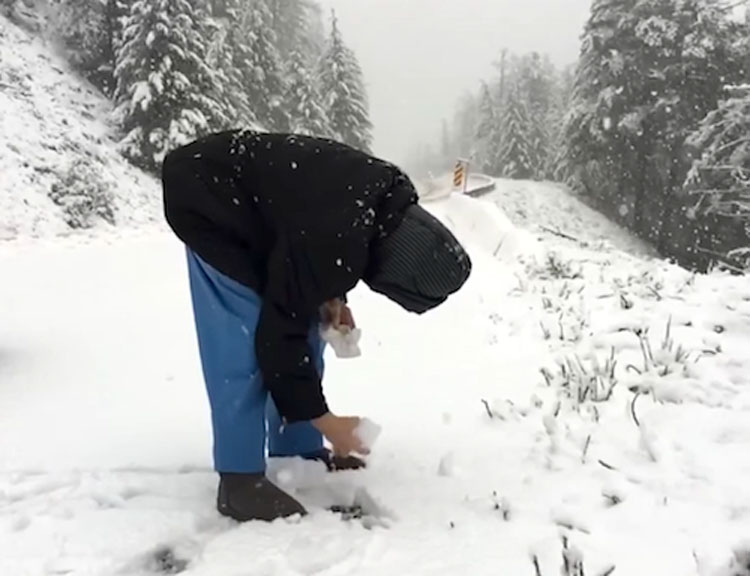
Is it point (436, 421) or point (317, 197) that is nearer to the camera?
point (317, 197)

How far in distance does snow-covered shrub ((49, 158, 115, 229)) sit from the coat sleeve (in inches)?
424

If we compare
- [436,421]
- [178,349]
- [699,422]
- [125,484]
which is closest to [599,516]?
[699,422]

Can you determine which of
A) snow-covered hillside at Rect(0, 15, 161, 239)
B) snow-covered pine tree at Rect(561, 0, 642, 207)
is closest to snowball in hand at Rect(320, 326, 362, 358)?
snow-covered hillside at Rect(0, 15, 161, 239)

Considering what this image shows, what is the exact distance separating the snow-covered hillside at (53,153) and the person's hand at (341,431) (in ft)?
31.2

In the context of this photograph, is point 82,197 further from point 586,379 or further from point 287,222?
point 287,222

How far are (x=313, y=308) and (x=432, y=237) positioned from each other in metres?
0.44

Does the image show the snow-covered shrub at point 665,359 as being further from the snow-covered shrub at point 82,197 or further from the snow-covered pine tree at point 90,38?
the snow-covered pine tree at point 90,38

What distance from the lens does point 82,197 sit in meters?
12.3

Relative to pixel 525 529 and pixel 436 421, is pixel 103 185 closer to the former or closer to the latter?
pixel 436 421

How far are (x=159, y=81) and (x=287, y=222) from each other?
17.0m

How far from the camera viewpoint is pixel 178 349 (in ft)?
16.0

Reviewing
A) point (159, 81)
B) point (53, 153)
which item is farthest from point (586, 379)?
point (159, 81)

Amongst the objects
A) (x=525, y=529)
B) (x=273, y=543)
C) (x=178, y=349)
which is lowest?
(x=178, y=349)

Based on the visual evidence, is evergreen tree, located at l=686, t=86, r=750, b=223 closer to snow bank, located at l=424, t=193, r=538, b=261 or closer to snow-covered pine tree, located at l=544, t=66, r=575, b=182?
snow bank, located at l=424, t=193, r=538, b=261
